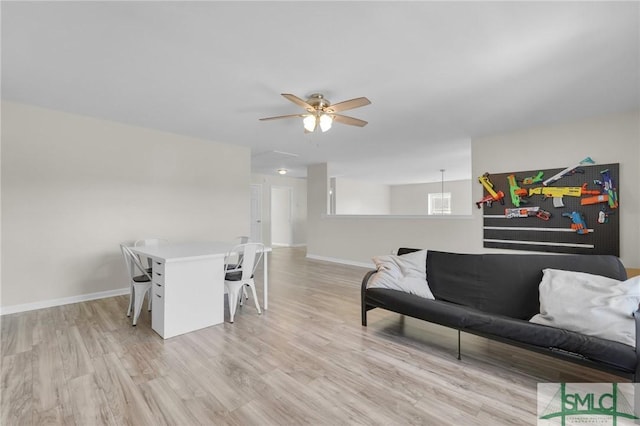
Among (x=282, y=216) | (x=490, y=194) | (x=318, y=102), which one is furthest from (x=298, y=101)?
(x=282, y=216)

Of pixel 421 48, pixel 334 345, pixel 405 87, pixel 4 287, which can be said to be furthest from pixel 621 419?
pixel 4 287

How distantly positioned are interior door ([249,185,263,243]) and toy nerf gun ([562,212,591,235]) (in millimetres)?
6998

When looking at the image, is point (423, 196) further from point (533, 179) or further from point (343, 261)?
point (533, 179)

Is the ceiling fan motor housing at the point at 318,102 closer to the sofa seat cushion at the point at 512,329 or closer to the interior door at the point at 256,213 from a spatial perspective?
the sofa seat cushion at the point at 512,329

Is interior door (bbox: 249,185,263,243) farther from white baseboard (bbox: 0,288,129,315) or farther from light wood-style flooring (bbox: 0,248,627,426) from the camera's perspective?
light wood-style flooring (bbox: 0,248,627,426)

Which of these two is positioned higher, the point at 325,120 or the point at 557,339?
the point at 325,120

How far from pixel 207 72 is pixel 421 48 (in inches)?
72.4

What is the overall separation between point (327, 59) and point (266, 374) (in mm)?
2475

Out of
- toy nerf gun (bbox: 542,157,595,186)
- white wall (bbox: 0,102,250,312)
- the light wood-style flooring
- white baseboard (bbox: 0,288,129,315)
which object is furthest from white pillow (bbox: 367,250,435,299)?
white baseboard (bbox: 0,288,129,315)

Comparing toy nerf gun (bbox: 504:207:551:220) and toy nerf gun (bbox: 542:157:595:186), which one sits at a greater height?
toy nerf gun (bbox: 542:157:595:186)

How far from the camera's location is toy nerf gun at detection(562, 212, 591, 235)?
365 cm

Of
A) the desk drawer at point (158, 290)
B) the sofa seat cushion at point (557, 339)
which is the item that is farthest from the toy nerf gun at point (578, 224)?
the desk drawer at point (158, 290)

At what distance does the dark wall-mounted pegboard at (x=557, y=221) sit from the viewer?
3.50m

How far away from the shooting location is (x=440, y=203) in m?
10.9
